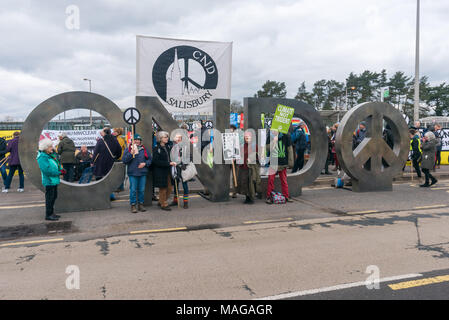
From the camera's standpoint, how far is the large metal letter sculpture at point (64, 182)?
7.48 m

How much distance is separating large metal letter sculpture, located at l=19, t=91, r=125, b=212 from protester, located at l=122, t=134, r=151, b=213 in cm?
51

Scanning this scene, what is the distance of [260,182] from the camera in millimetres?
8812

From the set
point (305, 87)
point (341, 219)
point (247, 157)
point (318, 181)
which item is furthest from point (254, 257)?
point (305, 87)

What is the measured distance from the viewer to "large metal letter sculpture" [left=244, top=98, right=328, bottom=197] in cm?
886

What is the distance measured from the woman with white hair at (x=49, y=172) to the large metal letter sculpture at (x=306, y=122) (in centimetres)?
460

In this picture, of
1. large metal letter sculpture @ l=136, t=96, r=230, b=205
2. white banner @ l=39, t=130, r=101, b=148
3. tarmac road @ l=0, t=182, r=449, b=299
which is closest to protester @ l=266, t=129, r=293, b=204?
large metal letter sculpture @ l=136, t=96, r=230, b=205

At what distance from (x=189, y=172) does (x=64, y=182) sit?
285 cm

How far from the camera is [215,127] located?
8648mm

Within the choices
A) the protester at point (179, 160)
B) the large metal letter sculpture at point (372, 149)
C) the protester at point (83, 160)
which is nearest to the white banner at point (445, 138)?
the large metal letter sculpture at point (372, 149)

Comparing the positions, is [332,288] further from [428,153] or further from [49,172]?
[428,153]

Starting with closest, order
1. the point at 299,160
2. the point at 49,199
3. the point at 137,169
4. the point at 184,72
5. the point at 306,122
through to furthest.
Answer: the point at 49,199
the point at 137,169
the point at 306,122
the point at 184,72
the point at 299,160

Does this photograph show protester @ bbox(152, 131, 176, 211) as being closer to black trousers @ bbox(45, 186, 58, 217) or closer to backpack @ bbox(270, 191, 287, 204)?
black trousers @ bbox(45, 186, 58, 217)

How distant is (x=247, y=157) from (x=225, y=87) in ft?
14.1

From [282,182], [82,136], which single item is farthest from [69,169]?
[282,182]
